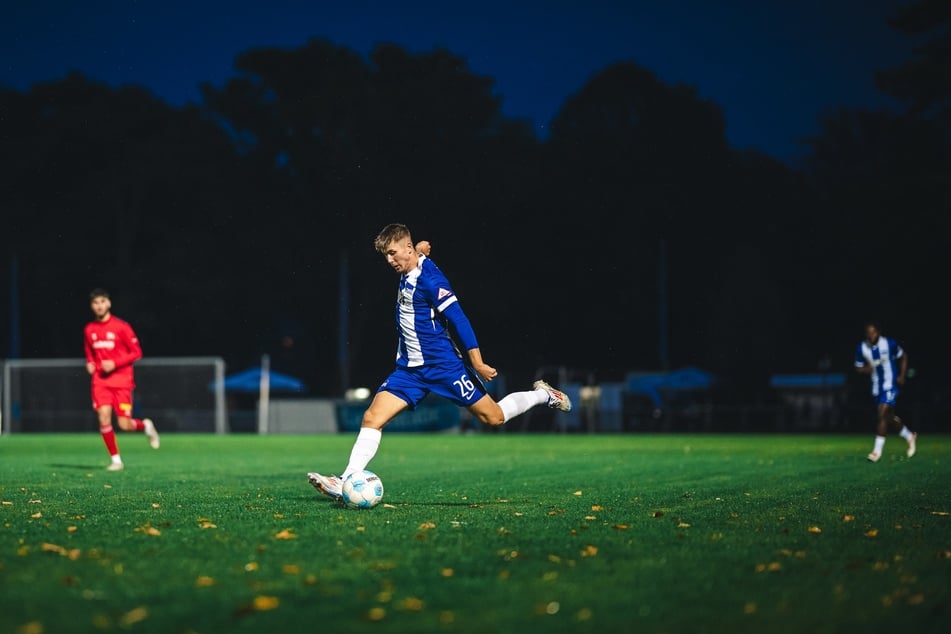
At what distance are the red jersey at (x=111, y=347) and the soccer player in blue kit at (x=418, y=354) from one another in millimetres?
6474

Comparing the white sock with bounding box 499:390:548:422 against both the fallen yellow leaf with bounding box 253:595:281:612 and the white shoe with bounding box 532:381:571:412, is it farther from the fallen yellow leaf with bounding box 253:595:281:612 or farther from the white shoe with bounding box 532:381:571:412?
the fallen yellow leaf with bounding box 253:595:281:612

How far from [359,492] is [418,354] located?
1156 mm

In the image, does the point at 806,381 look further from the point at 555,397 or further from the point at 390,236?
the point at 390,236

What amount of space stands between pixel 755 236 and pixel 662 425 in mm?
23400

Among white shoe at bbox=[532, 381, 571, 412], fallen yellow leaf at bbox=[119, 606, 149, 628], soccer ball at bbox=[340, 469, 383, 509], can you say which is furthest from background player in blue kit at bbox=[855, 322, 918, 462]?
fallen yellow leaf at bbox=[119, 606, 149, 628]

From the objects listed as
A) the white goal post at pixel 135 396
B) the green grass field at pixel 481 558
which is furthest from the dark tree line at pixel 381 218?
the green grass field at pixel 481 558

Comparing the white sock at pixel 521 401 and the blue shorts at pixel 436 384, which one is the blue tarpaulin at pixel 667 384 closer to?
the white sock at pixel 521 401

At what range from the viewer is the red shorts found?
50.3ft

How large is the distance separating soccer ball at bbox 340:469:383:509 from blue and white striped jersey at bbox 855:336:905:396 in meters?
11.4

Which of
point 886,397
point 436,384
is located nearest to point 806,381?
point 886,397

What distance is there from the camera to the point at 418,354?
31.7 ft

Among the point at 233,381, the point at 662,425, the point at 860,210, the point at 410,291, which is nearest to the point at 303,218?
the point at 233,381

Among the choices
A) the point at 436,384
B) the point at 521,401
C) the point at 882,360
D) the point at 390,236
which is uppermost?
the point at 390,236

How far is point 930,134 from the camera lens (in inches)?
1697
